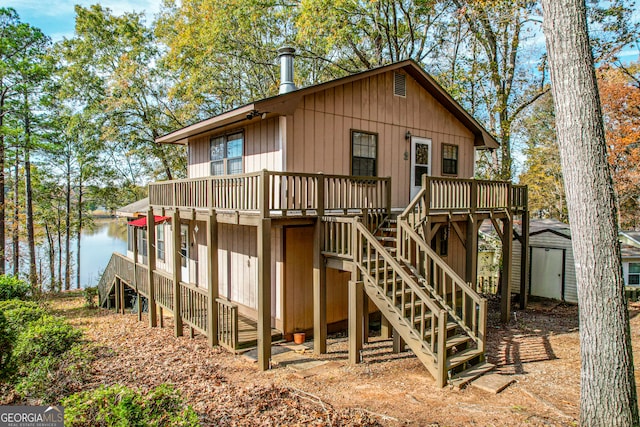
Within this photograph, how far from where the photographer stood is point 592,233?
4520 mm

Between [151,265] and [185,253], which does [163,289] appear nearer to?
[151,265]

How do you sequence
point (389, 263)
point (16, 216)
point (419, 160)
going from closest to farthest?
point (389, 263) → point (419, 160) → point (16, 216)

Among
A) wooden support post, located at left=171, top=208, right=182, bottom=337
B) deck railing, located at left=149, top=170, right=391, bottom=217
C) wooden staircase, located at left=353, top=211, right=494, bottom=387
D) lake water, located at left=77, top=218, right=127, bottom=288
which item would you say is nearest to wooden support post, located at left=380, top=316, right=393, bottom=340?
wooden staircase, located at left=353, top=211, right=494, bottom=387

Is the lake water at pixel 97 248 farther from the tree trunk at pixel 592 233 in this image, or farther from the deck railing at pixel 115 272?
the tree trunk at pixel 592 233

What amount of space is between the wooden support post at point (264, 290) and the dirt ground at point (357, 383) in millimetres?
315

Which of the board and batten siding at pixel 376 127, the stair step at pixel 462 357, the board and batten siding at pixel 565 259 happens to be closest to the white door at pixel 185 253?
the board and batten siding at pixel 376 127

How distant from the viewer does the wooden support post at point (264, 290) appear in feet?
23.8

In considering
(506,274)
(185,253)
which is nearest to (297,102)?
(185,253)

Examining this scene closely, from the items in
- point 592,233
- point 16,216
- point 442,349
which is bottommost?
point 442,349

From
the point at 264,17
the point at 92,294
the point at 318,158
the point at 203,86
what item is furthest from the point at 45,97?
the point at 318,158

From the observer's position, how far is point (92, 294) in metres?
17.5

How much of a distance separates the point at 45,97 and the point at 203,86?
27.0ft

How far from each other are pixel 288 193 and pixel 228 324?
3196 millimetres

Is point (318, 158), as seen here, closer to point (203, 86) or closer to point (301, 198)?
point (301, 198)
